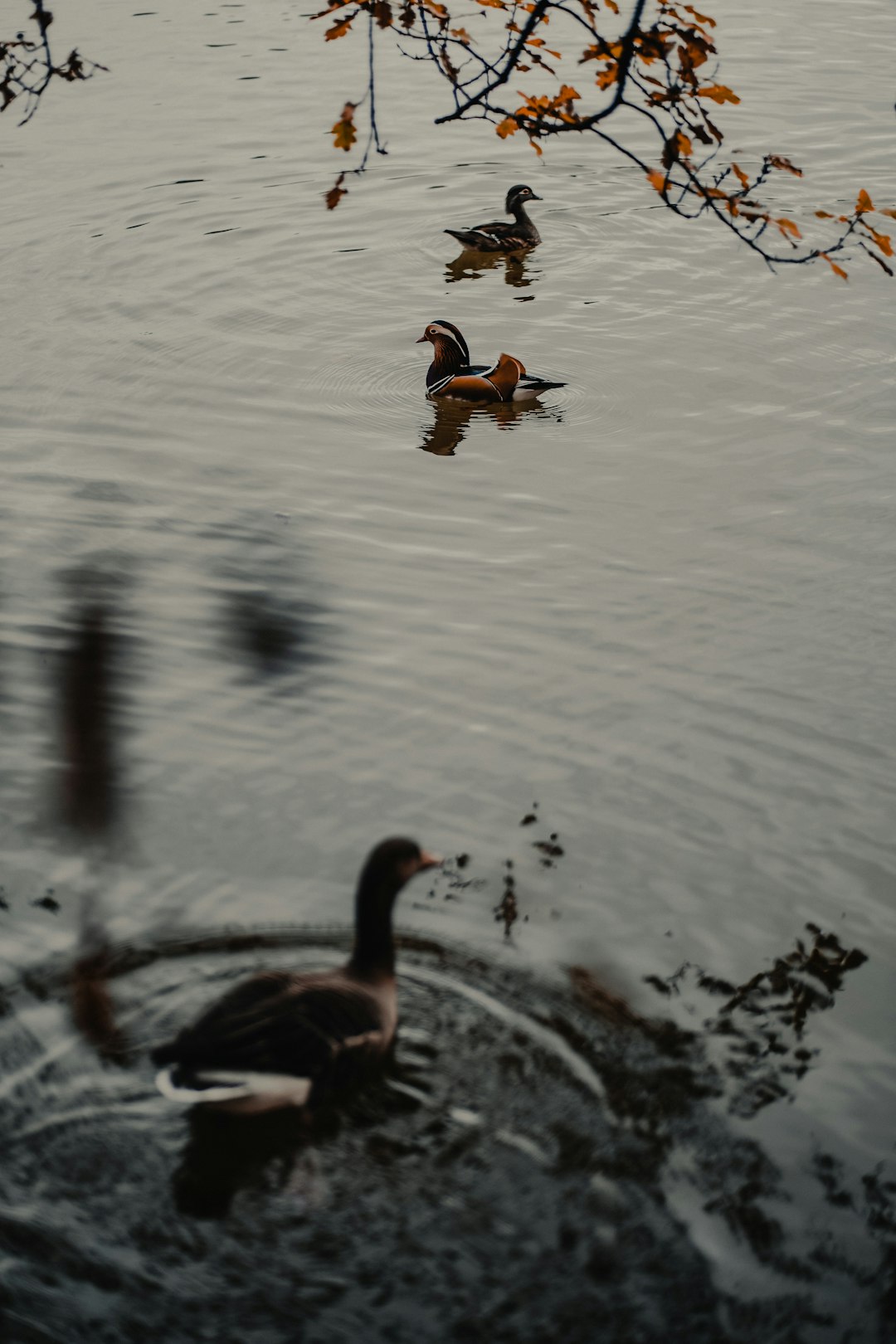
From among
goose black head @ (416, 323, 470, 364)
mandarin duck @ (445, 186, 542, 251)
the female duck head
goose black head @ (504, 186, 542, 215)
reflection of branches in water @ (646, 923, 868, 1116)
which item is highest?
goose black head @ (504, 186, 542, 215)

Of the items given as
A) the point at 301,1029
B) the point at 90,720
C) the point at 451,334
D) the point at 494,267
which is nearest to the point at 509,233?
the point at 494,267

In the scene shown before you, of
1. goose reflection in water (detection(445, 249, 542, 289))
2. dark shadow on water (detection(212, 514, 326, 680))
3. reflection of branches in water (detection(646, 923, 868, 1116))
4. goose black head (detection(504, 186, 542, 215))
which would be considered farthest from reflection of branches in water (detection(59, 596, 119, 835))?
goose black head (detection(504, 186, 542, 215))

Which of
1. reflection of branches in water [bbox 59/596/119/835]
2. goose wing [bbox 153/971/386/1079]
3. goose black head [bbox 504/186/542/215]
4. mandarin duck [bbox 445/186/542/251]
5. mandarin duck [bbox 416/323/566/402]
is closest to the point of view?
goose wing [bbox 153/971/386/1079]

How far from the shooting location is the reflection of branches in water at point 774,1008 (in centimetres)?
539

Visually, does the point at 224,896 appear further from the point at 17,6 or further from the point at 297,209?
the point at 17,6

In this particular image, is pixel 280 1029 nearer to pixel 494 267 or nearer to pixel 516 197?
pixel 494 267

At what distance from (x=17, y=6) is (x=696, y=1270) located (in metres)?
25.0

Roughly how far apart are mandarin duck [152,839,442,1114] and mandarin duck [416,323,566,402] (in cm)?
743

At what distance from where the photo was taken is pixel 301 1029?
16.0ft

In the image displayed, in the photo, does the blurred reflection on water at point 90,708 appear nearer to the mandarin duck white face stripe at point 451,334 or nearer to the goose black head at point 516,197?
the mandarin duck white face stripe at point 451,334

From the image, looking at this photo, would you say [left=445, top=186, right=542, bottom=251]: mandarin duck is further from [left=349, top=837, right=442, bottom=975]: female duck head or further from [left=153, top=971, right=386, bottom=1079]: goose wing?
[left=153, top=971, right=386, bottom=1079]: goose wing

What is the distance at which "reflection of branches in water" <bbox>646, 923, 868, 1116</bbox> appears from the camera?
5.39 metres

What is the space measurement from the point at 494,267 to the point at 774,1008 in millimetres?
11544

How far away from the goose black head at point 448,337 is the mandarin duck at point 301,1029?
26.2 ft
